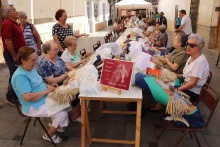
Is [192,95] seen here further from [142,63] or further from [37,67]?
[37,67]

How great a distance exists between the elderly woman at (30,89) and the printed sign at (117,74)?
706mm

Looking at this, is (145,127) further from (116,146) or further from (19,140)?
(19,140)

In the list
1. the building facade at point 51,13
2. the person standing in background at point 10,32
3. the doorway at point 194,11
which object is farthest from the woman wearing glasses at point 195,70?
the doorway at point 194,11

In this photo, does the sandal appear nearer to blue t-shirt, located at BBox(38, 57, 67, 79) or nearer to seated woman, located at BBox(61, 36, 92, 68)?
blue t-shirt, located at BBox(38, 57, 67, 79)

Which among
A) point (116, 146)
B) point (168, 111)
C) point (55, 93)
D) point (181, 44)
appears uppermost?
point (181, 44)

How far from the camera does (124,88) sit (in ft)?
7.03

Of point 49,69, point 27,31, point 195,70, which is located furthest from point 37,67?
point 195,70

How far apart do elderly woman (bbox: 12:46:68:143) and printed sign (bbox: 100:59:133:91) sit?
706 mm

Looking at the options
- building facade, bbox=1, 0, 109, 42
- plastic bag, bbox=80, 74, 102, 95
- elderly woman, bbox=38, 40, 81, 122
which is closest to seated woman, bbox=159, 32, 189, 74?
plastic bag, bbox=80, 74, 102, 95

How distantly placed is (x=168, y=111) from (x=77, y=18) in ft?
41.5

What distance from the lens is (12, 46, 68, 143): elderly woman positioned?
90.0 inches

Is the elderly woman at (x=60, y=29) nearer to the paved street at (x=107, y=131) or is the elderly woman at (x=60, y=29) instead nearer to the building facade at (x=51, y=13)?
the paved street at (x=107, y=131)

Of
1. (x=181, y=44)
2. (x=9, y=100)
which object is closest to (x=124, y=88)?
(x=181, y=44)

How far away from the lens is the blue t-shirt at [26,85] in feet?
7.45
